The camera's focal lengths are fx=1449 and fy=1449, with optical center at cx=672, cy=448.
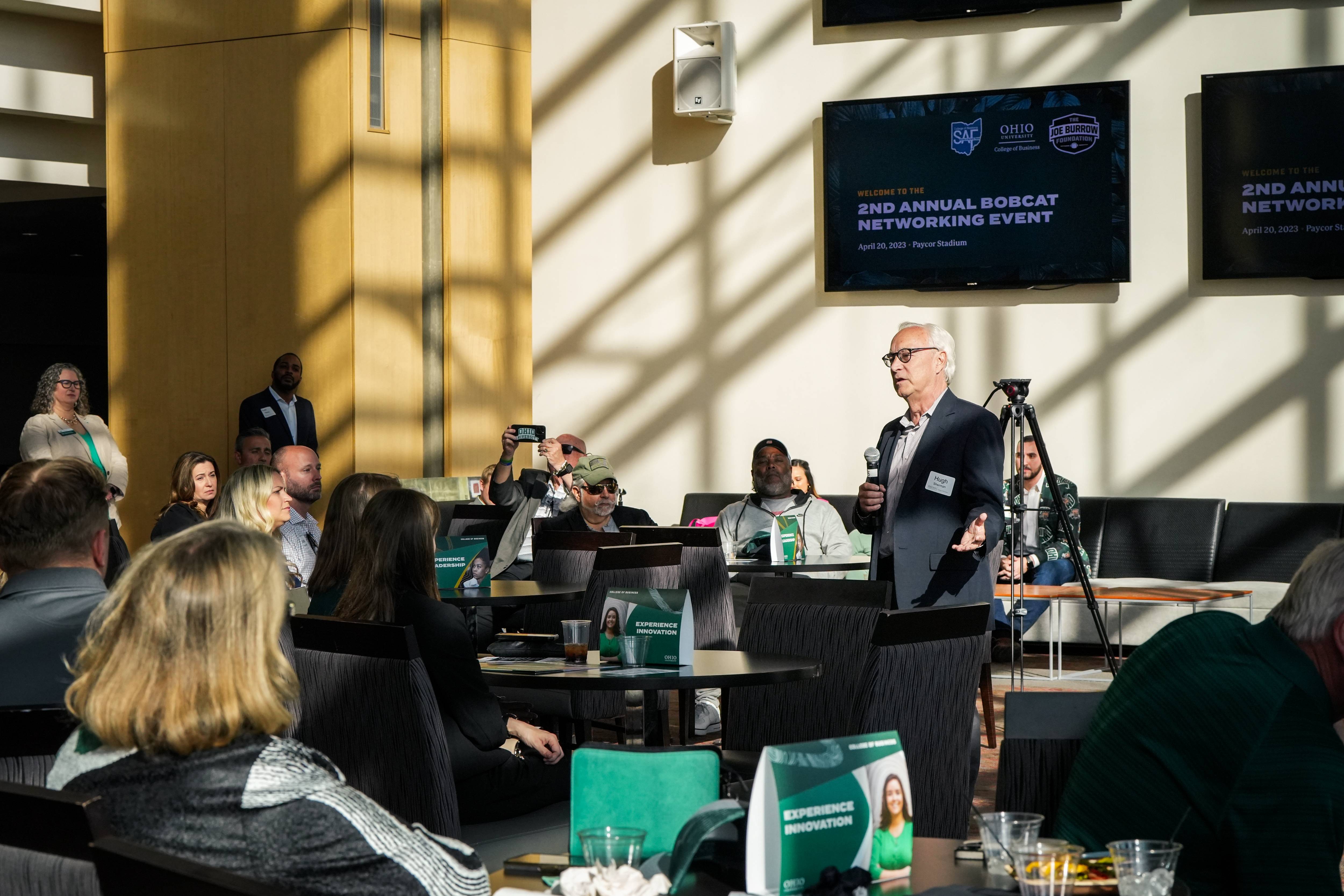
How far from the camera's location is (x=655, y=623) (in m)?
3.45

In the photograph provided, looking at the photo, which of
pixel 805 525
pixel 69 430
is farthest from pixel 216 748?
pixel 69 430

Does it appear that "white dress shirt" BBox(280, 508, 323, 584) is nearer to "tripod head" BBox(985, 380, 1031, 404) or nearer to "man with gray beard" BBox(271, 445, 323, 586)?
"man with gray beard" BBox(271, 445, 323, 586)

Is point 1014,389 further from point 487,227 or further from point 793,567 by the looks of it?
point 487,227

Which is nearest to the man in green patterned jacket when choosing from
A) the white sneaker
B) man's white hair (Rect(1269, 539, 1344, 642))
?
the white sneaker

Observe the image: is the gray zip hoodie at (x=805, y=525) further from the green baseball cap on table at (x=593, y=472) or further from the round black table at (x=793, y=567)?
the green baseball cap on table at (x=593, y=472)

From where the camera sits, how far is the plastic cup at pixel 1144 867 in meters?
1.53

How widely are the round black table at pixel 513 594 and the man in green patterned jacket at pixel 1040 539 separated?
10.4ft

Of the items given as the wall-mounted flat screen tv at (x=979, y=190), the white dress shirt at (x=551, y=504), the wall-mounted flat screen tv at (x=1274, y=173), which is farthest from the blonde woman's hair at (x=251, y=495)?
the wall-mounted flat screen tv at (x=1274, y=173)

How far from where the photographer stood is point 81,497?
268cm

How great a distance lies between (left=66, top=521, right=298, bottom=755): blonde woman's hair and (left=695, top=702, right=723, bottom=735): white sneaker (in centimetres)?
377

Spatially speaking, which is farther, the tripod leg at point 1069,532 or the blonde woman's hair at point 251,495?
the tripod leg at point 1069,532

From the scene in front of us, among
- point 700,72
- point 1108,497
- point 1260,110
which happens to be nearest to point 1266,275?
point 1260,110

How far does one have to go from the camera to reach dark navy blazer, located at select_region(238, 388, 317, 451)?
891 cm

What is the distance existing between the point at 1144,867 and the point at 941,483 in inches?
112
